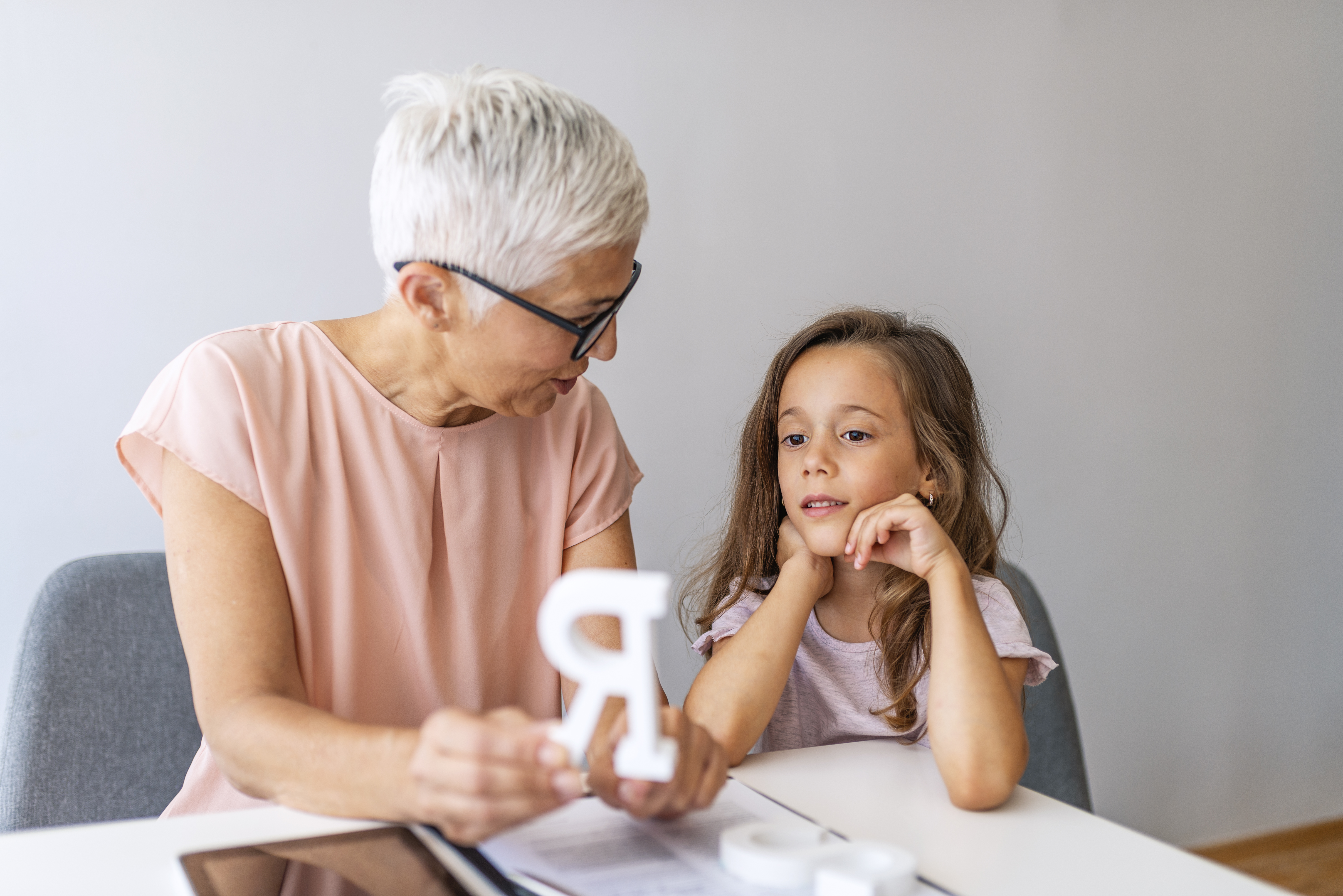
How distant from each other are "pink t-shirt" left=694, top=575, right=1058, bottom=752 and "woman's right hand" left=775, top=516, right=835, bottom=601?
7 cm

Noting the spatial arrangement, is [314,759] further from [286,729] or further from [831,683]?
[831,683]

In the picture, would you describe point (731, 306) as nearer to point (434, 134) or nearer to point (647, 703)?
point (434, 134)

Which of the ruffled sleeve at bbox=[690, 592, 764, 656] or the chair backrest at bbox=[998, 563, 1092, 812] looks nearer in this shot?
the ruffled sleeve at bbox=[690, 592, 764, 656]

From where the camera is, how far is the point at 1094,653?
99.1 inches

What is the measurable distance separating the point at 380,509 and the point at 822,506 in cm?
→ 56

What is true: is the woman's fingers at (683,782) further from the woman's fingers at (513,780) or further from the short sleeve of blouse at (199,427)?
the short sleeve of blouse at (199,427)

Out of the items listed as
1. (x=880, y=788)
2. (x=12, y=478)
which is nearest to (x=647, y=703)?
(x=880, y=788)

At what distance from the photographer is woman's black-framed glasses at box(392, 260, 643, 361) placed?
1.05 metres

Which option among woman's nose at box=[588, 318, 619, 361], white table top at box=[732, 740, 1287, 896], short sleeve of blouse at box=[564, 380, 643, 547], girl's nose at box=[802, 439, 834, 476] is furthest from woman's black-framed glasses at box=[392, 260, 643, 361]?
white table top at box=[732, 740, 1287, 896]

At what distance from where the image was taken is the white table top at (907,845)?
78 centimetres

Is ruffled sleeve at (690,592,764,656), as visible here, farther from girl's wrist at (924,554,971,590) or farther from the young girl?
girl's wrist at (924,554,971,590)

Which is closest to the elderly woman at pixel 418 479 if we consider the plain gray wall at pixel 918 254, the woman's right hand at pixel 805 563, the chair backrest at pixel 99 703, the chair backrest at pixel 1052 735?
the woman's right hand at pixel 805 563

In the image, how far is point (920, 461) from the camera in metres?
1.48

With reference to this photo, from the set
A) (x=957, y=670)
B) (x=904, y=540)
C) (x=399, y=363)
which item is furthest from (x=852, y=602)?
(x=399, y=363)
